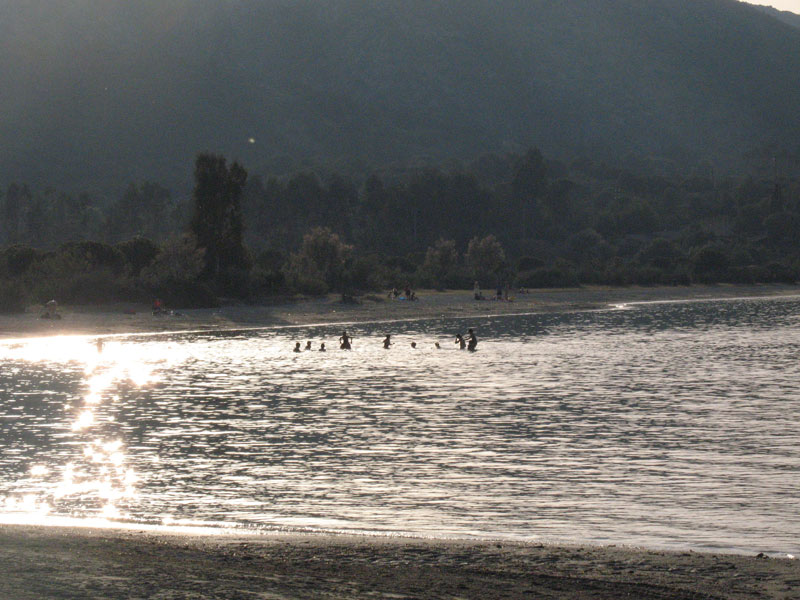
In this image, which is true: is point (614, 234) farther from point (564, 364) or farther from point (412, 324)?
point (564, 364)

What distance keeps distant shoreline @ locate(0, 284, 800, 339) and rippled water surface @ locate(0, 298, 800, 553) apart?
8866 mm

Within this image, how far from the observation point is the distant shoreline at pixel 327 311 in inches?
2119

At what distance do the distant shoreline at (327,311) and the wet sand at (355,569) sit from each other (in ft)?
134

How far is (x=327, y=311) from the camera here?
68438mm

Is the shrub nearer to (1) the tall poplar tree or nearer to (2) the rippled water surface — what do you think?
(1) the tall poplar tree

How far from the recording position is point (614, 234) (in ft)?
535

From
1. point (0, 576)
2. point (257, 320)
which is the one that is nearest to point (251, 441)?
point (0, 576)

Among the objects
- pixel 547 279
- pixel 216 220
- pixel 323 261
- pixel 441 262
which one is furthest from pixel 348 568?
pixel 547 279

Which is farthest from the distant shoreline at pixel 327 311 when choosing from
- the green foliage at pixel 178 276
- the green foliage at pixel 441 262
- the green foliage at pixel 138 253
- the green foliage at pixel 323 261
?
the green foliage at pixel 138 253

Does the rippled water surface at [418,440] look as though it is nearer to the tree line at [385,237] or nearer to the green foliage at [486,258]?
the tree line at [385,237]

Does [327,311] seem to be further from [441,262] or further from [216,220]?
[441,262]

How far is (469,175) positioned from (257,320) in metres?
108

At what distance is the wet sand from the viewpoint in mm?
9938

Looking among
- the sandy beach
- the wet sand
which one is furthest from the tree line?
the wet sand
